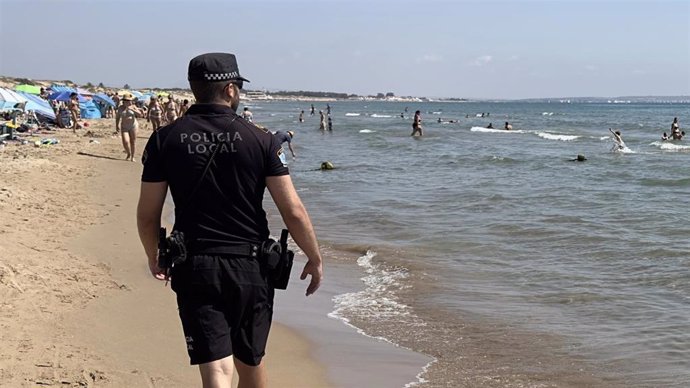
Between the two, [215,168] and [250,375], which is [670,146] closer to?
[250,375]

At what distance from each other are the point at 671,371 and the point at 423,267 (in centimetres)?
393

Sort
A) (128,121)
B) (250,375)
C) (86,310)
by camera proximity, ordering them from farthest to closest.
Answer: (128,121) → (86,310) → (250,375)

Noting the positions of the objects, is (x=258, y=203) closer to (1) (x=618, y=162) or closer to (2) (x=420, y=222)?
(2) (x=420, y=222)

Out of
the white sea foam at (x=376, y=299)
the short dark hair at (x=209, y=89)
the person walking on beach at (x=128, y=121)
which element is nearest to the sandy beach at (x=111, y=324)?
the white sea foam at (x=376, y=299)

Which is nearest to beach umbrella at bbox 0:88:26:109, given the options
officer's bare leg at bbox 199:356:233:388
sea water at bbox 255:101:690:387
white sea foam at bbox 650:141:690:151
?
sea water at bbox 255:101:690:387

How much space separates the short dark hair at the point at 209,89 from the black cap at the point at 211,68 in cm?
2

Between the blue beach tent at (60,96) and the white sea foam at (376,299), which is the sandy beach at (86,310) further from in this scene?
the blue beach tent at (60,96)

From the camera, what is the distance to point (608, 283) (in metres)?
8.30

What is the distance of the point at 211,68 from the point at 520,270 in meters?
6.64

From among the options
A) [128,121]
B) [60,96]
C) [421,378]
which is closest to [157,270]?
[421,378]

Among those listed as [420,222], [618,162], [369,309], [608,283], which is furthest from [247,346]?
[618,162]

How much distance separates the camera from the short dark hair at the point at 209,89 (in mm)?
3041

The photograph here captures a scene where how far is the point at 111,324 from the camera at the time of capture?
18.4 feet

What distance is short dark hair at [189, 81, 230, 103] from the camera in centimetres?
304
